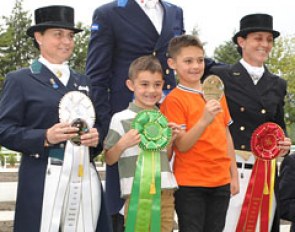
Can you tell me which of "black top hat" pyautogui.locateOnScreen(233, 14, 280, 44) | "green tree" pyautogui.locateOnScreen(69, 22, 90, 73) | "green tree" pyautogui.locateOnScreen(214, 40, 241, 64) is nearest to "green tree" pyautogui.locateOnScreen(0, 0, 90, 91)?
"green tree" pyautogui.locateOnScreen(69, 22, 90, 73)

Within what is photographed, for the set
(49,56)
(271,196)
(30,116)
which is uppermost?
(49,56)

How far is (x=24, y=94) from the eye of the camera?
9.35 feet

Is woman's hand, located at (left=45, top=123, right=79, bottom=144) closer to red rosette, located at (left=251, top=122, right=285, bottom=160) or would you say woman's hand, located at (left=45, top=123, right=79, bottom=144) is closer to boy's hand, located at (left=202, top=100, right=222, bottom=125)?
boy's hand, located at (left=202, top=100, right=222, bottom=125)

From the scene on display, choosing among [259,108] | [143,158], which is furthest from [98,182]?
[259,108]

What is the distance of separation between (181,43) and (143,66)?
28 centimetres

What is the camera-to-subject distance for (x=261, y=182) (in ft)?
11.9

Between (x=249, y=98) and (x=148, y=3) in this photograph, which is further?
(x=249, y=98)

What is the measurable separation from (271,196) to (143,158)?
1122 mm

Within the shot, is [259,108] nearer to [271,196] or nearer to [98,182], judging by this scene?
[271,196]

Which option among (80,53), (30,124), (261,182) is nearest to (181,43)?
(30,124)

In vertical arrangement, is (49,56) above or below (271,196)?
above

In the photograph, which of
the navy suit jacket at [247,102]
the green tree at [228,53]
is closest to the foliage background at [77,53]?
the green tree at [228,53]

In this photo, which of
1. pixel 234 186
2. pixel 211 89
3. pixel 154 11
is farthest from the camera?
pixel 154 11

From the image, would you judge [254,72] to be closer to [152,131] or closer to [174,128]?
[174,128]
